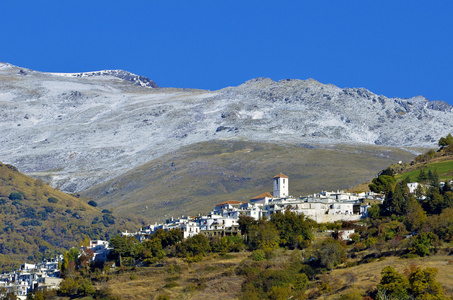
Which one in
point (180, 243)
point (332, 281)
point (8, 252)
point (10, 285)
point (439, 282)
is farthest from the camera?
point (8, 252)

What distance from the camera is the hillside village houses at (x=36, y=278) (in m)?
103

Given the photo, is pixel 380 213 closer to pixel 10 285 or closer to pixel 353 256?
pixel 353 256

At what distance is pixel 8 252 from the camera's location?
193 m

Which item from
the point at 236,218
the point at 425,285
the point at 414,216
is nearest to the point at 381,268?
the point at 425,285

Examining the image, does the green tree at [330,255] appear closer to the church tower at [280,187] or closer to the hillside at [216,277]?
the hillside at [216,277]

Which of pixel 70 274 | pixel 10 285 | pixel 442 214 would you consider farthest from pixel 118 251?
pixel 442 214

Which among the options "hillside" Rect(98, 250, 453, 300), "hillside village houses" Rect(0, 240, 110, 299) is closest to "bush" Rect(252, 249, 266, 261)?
"hillside" Rect(98, 250, 453, 300)

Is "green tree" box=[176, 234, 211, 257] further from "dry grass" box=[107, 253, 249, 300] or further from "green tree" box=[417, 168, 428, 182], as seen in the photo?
"green tree" box=[417, 168, 428, 182]

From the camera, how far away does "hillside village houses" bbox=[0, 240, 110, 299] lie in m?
103

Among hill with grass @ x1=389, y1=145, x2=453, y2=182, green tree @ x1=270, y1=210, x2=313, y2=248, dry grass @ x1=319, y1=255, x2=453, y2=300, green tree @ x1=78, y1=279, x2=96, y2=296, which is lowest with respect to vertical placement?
green tree @ x1=78, y1=279, x2=96, y2=296

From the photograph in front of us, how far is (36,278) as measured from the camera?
106 m

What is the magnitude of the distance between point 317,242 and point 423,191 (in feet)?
60.5

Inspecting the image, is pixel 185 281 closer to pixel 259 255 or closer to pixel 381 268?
pixel 259 255

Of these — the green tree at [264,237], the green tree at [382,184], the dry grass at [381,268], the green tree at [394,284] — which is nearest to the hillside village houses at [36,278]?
the green tree at [264,237]
